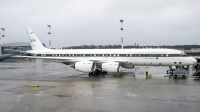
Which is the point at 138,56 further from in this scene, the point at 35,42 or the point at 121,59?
the point at 35,42

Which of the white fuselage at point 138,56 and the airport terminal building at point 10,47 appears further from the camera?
the airport terminal building at point 10,47

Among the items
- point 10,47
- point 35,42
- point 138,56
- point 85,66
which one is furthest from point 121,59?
point 10,47

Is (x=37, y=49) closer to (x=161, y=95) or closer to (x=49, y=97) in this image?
(x=49, y=97)

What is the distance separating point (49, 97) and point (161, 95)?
6530 mm

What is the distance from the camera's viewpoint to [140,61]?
2122 centimetres

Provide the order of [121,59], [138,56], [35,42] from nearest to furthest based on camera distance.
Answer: [138,56] < [121,59] < [35,42]

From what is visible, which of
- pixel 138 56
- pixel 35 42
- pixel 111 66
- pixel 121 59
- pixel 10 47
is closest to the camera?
pixel 111 66

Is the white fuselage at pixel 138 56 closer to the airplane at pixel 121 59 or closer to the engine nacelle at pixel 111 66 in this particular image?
the airplane at pixel 121 59

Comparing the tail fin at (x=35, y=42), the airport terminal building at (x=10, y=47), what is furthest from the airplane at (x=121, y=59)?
the airport terminal building at (x=10, y=47)

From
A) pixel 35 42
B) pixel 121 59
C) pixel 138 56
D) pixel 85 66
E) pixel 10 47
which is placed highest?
pixel 10 47

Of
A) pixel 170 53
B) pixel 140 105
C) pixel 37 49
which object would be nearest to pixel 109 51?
pixel 170 53

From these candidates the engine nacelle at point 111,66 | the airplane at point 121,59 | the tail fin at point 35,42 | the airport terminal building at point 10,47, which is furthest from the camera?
the airport terminal building at point 10,47

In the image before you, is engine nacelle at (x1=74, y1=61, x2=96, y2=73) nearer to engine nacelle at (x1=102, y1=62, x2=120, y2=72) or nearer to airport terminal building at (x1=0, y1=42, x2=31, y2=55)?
engine nacelle at (x1=102, y1=62, x2=120, y2=72)

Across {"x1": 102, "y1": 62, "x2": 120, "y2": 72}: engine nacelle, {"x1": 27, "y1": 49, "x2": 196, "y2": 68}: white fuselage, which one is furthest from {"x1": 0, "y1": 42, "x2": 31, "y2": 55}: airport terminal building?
{"x1": 102, "y1": 62, "x2": 120, "y2": 72}: engine nacelle
